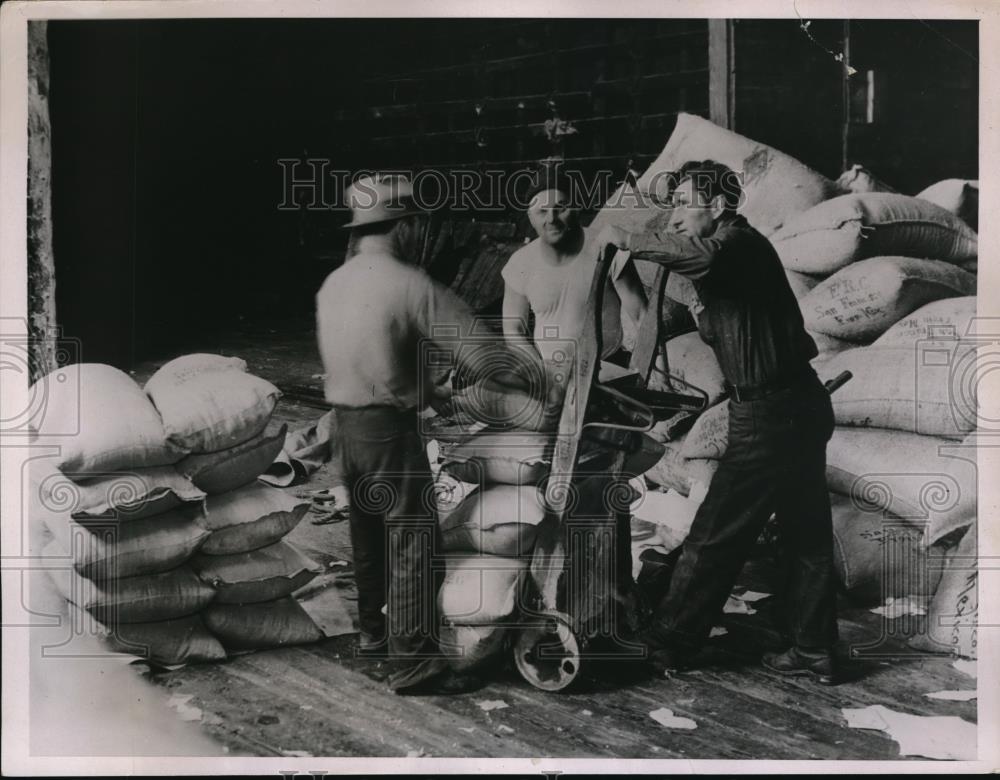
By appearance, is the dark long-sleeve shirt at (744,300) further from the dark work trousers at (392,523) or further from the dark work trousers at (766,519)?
the dark work trousers at (392,523)

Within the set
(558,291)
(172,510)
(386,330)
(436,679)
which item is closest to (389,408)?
(386,330)

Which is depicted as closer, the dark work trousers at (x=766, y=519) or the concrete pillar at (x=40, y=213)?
the dark work trousers at (x=766, y=519)

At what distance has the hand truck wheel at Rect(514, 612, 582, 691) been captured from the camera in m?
2.95

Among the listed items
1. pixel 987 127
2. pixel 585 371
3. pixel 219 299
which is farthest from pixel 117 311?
pixel 987 127

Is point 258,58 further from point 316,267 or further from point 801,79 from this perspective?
point 801,79

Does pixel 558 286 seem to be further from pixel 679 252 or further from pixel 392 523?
pixel 392 523

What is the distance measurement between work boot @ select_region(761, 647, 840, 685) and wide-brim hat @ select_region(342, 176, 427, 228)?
1.75 m

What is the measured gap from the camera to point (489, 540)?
296cm

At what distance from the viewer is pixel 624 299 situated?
9.86 feet

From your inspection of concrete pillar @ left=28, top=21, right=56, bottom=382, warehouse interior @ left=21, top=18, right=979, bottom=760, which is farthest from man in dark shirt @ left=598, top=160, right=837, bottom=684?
concrete pillar @ left=28, top=21, right=56, bottom=382

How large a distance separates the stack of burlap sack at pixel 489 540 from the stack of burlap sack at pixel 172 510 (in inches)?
17.7

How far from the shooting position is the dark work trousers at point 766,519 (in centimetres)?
293

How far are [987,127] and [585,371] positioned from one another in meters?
1.49

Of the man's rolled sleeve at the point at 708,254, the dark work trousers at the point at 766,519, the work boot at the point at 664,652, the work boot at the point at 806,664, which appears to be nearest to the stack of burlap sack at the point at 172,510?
the work boot at the point at 664,652
